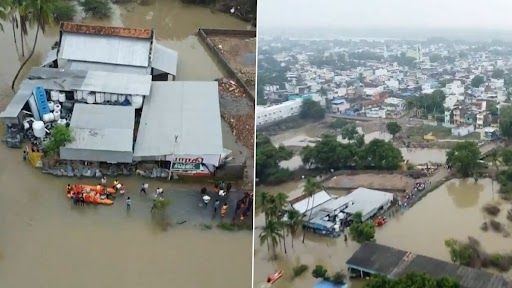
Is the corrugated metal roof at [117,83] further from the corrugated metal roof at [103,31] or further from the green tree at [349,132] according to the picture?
the green tree at [349,132]

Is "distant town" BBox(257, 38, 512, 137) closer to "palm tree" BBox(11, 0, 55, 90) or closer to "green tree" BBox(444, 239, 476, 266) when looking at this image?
"green tree" BBox(444, 239, 476, 266)

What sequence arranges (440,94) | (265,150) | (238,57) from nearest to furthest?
(265,150), (440,94), (238,57)

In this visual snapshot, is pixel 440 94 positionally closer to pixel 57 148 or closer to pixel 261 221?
pixel 261 221

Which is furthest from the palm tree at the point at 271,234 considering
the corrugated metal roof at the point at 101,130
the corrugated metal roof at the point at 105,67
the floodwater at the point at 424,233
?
the corrugated metal roof at the point at 105,67

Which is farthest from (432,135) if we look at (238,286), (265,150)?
(238,286)

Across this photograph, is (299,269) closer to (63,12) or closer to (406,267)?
(406,267)

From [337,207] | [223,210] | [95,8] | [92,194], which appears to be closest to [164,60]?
[95,8]

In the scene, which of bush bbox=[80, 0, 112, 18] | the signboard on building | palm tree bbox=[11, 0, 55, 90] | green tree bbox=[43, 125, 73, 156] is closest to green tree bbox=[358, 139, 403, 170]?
the signboard on building
